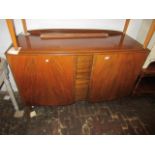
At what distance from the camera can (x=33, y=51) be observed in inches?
42.8

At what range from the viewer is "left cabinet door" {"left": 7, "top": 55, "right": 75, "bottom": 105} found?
1.12m

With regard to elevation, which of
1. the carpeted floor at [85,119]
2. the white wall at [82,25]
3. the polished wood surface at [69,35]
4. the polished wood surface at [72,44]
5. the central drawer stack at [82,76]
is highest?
the white wall at [82,25]

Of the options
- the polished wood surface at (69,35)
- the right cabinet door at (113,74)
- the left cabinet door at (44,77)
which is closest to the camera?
the left cabinet door at (44,77)

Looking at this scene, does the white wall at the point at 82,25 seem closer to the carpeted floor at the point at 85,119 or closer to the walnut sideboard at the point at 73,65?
the walnut sideboard at the point at 73,65

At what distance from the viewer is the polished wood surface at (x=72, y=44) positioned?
1.14 m

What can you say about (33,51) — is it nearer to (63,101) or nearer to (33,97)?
(33,97)

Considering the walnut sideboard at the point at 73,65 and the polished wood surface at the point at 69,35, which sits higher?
the polished wood surface at the point at 69,35

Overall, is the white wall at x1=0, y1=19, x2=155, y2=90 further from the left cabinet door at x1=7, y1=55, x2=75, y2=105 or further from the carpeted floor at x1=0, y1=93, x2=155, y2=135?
the carpeted floor at x1=0, y1=93, x2=155, y2=135

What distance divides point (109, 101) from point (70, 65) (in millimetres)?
981

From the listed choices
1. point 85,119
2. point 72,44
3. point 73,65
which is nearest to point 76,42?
point 72,44

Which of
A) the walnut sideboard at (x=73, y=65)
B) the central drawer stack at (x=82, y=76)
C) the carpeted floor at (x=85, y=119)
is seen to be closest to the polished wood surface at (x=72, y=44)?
the walnut sideboard at (x=73, y=65)

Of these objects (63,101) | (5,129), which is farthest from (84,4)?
(5,129)

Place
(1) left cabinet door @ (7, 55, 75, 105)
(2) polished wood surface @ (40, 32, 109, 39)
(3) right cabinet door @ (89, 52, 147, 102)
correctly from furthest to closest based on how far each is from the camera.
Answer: (2) polished wood surface @ (40, 32, 109, 39) < (3) right cabinet door @ (89, 52, 147, 102) < (1) left cabinet door @ (7, 55, 75, 105)

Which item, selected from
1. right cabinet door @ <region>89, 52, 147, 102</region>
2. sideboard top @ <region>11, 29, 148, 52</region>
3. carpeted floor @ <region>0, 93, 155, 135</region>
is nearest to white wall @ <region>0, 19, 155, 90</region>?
sideboard top @ <region>11, 29, 148, 52</region>
